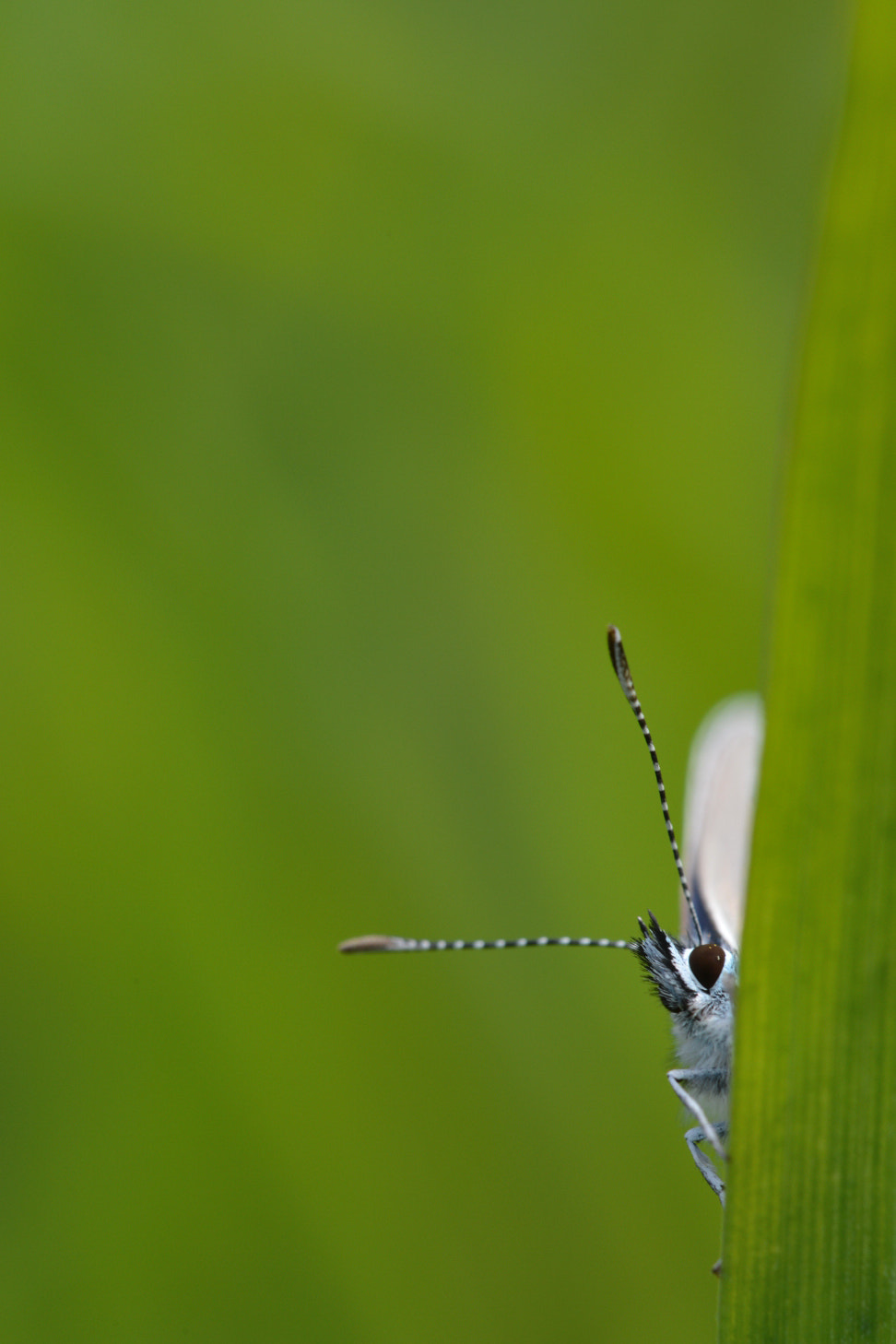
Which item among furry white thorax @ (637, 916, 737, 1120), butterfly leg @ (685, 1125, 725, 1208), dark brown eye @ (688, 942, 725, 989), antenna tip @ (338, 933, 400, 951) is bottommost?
butterfly leg @ (685, 1125, 725, 1208)

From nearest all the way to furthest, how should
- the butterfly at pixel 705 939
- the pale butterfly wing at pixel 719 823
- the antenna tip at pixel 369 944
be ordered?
1. the antenna tip at pixel 369 944
2. the butterfly at pixel 705 939
3. the pale butterfly wing at pixel 719 823

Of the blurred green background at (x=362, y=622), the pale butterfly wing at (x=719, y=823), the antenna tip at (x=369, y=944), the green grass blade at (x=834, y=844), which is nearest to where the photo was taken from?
the green grass blade at (x=834, y=844)

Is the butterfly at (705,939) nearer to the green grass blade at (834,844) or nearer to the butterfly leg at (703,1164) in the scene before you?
the butterfly leg at (703,1164)

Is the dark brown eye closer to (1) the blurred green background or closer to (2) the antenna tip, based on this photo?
(2) the antenna tip

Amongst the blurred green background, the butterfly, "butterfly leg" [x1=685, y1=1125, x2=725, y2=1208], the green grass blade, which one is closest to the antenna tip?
the butterfly

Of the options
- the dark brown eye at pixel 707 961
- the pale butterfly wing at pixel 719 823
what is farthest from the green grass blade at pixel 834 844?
the pale butterfly wing at pixel 719 823

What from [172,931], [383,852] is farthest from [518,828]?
[172,931]
